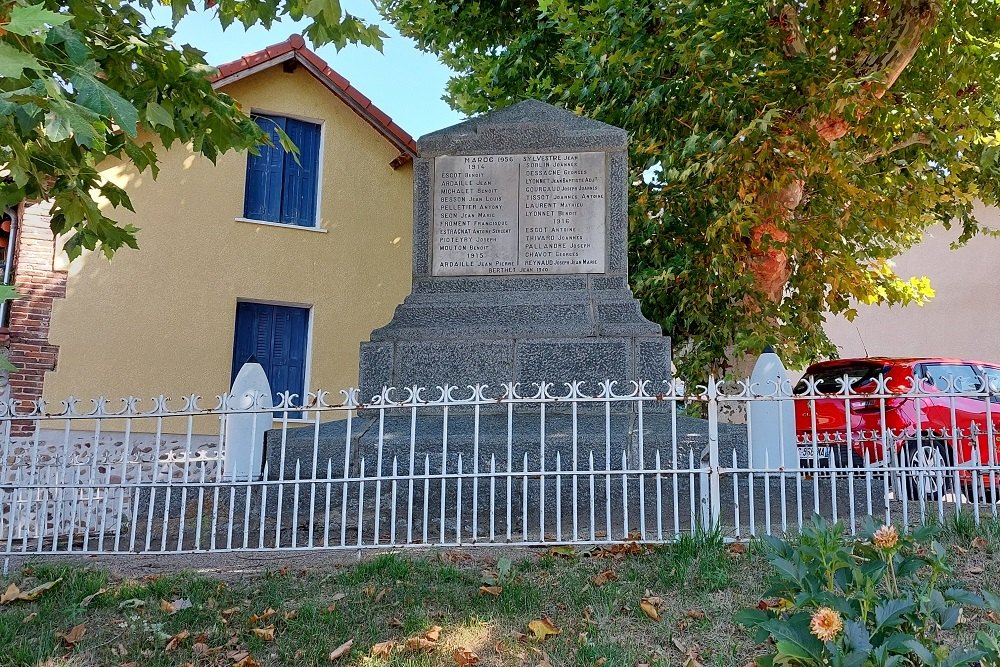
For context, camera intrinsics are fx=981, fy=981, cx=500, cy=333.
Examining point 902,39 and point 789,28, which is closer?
point 902,39

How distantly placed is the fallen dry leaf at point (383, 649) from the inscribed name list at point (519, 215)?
13.9ft

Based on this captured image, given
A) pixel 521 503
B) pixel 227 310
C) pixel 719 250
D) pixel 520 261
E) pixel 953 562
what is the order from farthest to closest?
pixel 227 310, pixel 719 250, pixel 520 261, pixel 521 503, pixel 953 562

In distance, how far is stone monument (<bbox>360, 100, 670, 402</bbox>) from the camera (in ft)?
25.5

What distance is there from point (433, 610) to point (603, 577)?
3.10ft

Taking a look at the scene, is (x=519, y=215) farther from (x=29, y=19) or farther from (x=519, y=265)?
(x=29, y=19)

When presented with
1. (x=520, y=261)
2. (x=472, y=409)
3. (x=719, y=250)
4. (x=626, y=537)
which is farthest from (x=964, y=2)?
(x=626, y=537)

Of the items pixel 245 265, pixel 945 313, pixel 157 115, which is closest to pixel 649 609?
pixel 157 115

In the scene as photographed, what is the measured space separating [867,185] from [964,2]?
281 centimetres

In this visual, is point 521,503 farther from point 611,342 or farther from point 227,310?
point 227,310

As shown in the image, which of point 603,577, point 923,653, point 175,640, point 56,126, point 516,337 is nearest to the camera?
point 923,653

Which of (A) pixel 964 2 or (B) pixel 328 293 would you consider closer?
(A) pixel 964 2

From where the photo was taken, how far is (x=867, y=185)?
1299 centimetres

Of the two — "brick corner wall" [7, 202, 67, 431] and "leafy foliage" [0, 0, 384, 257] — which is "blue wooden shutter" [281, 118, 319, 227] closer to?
"brick corner wall" [7, 202, 67, 431]

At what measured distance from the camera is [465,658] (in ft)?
14.5
